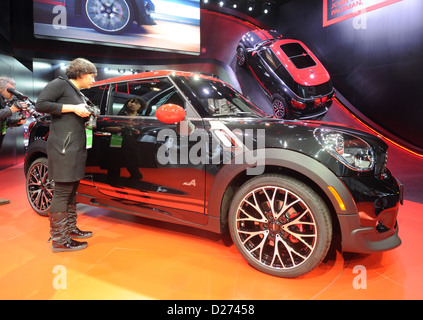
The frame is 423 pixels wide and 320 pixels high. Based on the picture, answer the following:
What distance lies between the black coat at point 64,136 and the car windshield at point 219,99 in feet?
3.14

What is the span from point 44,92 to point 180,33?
220 inches

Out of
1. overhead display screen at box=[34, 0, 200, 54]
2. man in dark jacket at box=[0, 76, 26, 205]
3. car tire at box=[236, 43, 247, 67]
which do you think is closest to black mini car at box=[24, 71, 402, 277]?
man in dark jacket at box=[0, 76, 26, 205]

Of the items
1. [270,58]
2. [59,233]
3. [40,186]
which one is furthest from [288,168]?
[270,58]

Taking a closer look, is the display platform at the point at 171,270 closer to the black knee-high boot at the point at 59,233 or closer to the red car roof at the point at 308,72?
the black knee-high boot at the point at 59,233

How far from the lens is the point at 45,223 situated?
10.0ft

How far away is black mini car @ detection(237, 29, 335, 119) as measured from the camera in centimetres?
502

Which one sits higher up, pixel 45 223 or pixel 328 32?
pixel 328 32

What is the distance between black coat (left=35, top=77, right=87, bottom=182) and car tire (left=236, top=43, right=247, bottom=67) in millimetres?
4454

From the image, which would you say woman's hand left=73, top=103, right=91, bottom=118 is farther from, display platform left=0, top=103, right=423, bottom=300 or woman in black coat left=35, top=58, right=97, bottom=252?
display platform left=0, top=103, right=423, bottom=300

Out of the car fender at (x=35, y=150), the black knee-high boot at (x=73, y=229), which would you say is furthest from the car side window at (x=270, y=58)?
the black knee-high boot at (x=73, y=229)

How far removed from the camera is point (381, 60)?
14.8 feet
